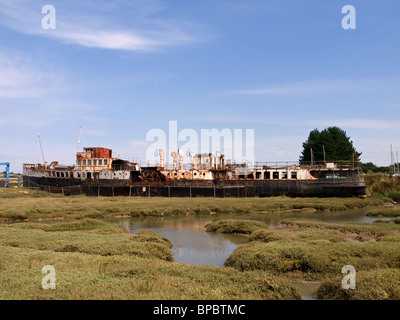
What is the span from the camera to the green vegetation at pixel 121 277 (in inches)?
405

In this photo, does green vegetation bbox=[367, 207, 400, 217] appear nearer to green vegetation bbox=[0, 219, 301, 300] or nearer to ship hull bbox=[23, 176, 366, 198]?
ship hull bbox=[23, 176, 366, 198]

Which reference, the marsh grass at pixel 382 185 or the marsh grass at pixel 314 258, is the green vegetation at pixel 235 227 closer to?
the marsh grass at pixel 314 258

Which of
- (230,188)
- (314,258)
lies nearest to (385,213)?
(230,188)

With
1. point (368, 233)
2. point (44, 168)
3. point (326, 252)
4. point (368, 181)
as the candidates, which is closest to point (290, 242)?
point (326, 252)

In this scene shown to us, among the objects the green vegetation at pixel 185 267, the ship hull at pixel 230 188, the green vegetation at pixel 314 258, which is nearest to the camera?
the green vegetation at pixel 185 267

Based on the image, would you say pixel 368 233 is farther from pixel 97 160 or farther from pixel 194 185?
pixel 97 160

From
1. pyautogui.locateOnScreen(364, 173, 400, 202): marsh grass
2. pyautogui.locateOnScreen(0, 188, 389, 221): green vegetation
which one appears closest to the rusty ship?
pyautogui.locateOnScreen(364, 173, 400, 202): marsh grass

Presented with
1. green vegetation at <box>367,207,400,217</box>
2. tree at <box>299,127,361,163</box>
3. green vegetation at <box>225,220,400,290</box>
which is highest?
tree at <box>299,127,361,163</box>

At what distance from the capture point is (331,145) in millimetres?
87375

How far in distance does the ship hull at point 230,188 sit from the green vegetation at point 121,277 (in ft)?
130

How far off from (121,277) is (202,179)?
159 ft

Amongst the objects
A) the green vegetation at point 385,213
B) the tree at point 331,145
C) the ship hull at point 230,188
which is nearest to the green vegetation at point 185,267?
the green vegetation at point 385,213

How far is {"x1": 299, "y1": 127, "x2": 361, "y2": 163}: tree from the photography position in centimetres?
8738

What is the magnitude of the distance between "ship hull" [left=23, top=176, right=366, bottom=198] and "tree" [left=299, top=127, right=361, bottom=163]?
3114cm
